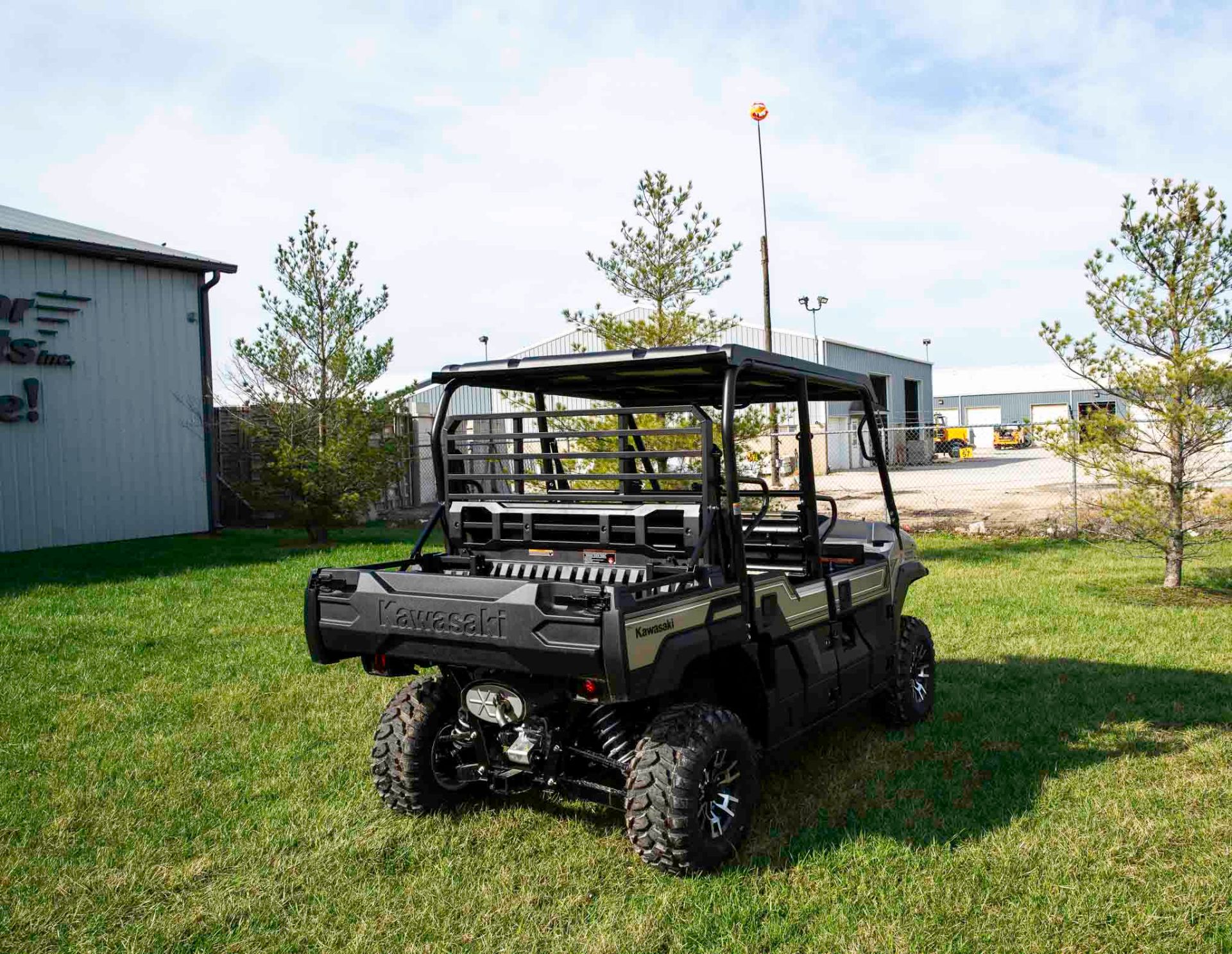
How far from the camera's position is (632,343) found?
1146cm

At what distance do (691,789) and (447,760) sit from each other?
134 cm

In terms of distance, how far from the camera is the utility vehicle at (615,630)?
142 inches

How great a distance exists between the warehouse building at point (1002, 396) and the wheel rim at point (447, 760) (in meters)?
44.7

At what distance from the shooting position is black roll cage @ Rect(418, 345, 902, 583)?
13.1 ft

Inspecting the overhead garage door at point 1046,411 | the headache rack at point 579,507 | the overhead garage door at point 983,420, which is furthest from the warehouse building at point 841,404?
the headache rack at point 579,507

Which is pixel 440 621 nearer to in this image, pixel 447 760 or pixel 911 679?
pixel 447 760

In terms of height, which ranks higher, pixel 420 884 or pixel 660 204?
pixel 660 204

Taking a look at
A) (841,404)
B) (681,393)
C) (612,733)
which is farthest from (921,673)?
(841,404)

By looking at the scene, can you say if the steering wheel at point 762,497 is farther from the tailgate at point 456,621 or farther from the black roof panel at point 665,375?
the tailgate at point 456,621

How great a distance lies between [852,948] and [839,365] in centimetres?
2925

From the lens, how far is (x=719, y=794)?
386cm

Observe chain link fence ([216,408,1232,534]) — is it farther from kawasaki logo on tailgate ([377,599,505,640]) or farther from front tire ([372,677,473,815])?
front tire ([372,677,473,815])

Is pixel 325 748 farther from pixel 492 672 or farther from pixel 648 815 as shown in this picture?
pixel 648 815

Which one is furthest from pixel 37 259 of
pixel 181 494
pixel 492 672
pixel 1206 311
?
pixel 1206 311
